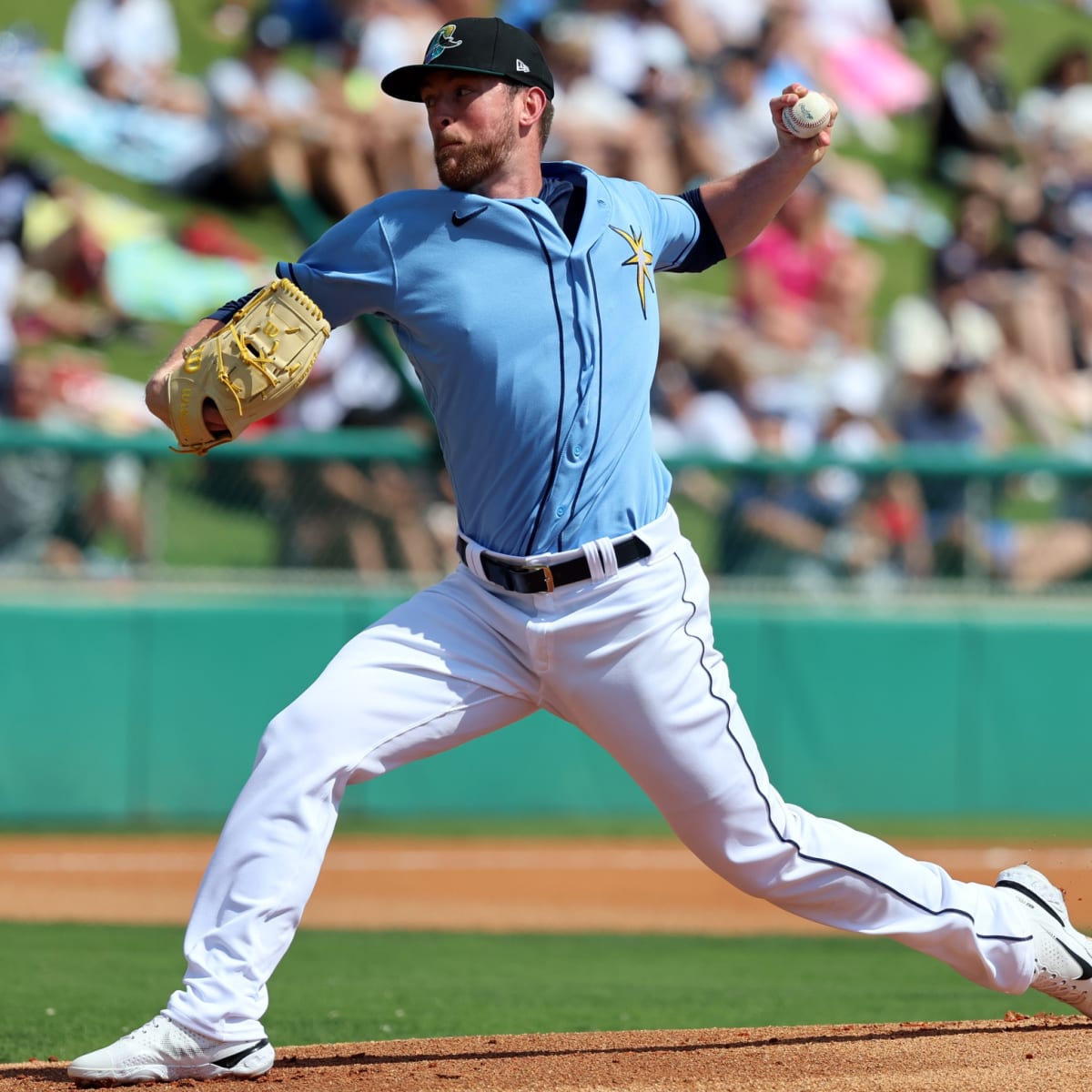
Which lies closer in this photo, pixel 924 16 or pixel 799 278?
pixel 799 278

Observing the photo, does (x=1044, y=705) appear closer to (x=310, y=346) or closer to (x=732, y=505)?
(x=732, y=505)

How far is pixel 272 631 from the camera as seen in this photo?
8977 millimetres

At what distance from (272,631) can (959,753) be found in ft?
12.2

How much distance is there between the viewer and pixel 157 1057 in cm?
331

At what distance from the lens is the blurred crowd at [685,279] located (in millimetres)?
9148

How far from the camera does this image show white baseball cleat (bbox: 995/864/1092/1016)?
3.78 meters

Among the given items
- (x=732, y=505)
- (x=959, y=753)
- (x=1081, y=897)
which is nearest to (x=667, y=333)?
(x=732, y=505)

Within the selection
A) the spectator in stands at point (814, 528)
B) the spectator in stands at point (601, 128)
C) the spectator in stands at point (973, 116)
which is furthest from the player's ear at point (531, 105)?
the spectator in stands at point (973, 116)

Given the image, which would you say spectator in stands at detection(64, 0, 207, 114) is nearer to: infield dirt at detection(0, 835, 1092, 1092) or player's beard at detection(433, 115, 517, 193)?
infield dirt at detection(0, 835, 1092, 1092)

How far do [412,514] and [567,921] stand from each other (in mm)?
2708

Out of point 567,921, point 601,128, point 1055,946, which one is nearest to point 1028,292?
point 601,128

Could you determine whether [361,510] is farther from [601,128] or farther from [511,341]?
[511,341]

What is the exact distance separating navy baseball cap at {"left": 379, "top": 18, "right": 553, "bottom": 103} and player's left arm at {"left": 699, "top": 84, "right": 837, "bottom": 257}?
543 mm

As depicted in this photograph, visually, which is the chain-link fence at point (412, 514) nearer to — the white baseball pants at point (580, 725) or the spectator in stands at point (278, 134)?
the spectator in stands at point (278, 134)
